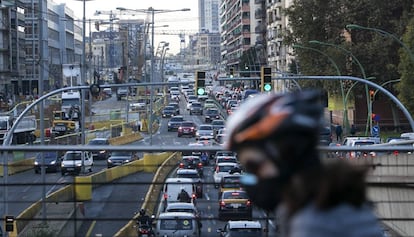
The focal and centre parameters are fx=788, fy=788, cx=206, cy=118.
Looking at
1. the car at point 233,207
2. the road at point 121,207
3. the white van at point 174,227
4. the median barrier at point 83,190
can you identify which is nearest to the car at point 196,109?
the white van at point 174,227

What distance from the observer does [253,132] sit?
2.38 m

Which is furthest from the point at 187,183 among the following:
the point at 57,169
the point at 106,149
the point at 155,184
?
the point at 57,169

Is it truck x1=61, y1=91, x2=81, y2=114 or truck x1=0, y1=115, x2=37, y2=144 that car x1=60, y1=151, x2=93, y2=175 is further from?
truck x1=61, y1=91, x2=81, y2=114

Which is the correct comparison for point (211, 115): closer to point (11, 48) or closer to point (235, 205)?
point (11, 48)

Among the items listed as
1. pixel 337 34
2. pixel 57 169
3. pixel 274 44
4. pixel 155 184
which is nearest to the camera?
pixel 155 184

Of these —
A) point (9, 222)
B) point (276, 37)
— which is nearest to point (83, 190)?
point (9, 222)

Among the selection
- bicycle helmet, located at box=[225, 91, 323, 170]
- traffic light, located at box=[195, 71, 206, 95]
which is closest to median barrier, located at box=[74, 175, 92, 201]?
bicycle helmet, located at box=[225, 91, 323, 170]

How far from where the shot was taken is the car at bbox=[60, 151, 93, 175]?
24.4 ft

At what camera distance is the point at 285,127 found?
2316mm

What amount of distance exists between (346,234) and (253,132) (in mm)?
413

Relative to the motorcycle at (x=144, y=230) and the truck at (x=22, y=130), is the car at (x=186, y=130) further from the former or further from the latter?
the motorcycle at (x=144, y=230)

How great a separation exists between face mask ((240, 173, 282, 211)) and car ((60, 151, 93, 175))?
4.78 metres

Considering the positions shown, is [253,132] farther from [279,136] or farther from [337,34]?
[337,34]

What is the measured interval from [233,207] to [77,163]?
5.46 feet
